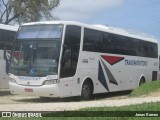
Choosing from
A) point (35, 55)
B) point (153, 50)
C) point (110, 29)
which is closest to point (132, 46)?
point (110, 29)

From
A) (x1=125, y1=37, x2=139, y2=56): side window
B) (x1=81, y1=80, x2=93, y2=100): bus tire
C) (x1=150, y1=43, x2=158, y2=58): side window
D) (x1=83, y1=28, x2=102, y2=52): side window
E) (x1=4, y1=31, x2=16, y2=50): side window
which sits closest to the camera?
(x1=81, y1=80, x2=93, y2=100): bus tire

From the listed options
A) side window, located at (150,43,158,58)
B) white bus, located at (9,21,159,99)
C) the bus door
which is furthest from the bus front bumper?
side window, located at (150,43,158,58)

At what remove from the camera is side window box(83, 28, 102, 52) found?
1845cm

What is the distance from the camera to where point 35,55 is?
16797 mm

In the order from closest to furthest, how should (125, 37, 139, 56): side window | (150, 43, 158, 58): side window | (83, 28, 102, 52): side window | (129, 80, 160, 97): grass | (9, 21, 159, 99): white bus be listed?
(9, 21, 159, 99): white bus, (83, 28, 102, 52): side window, (129, 80, 160, 97): grass, (125, 37, 139, 56): side window, (150, 43, 158, 58): side window

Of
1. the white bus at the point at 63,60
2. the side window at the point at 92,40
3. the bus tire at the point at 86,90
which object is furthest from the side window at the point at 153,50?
the bus tire at the point at 86,90

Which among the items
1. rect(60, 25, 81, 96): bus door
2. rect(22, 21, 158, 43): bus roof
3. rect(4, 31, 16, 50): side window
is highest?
rect(22, 21, 158, 43): bus roof

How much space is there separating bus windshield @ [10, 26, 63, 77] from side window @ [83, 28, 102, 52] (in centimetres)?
188

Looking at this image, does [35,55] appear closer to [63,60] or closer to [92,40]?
[63,60]

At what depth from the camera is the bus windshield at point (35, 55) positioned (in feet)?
54.0

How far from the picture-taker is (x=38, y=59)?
1669 centimetres

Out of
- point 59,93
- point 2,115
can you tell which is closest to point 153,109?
point 2,115

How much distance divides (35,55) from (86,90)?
3.05 metres

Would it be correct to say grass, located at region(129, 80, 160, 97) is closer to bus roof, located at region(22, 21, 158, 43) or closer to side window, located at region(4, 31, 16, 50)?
bus roof, located at region(22, 21, 158, 43)
